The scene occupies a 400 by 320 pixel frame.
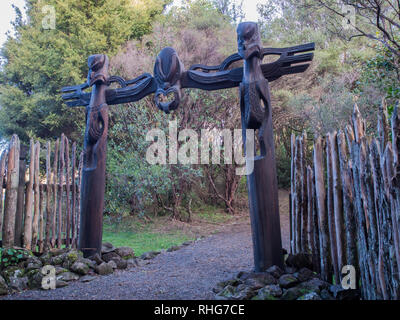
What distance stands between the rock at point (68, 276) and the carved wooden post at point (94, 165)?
1.99 ft

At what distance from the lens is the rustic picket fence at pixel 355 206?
231 centimetres

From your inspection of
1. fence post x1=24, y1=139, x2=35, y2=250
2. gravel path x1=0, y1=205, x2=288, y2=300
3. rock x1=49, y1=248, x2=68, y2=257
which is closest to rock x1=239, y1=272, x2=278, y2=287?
gravel path x1=0, y1=205, x2=288, y2=300

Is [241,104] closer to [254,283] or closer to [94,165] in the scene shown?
[254,283]

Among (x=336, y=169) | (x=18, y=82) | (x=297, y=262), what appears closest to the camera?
(x=336, y=169)

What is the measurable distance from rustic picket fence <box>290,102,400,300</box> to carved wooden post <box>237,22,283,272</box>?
1.01 ft

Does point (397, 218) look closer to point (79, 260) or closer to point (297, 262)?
point (297, 262)

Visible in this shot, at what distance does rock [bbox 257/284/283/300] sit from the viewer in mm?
3166

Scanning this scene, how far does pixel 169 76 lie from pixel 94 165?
179cm

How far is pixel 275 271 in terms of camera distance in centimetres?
371

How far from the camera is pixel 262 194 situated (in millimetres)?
3951

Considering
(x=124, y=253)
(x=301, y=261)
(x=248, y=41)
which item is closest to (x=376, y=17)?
(x=248, y=41)

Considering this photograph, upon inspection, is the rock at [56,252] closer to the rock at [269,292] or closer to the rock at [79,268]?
the rock at [79,268]

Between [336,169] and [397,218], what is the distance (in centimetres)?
108
